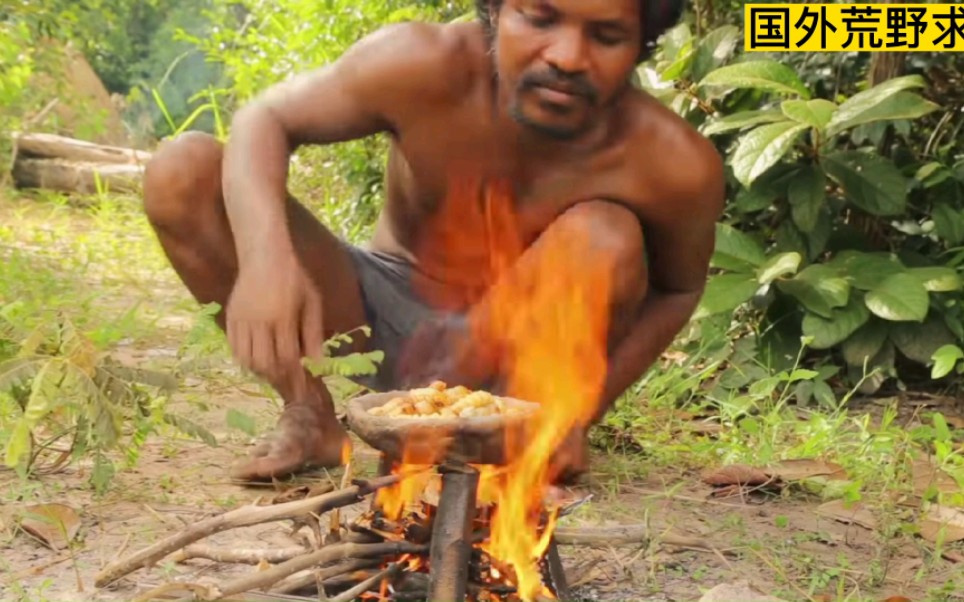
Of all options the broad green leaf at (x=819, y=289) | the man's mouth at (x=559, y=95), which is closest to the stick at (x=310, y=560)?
the man's mouth at (x=559, y=95)

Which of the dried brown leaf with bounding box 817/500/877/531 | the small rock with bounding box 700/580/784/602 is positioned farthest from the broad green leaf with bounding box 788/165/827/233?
the small rock with bounding box 700/580/784/602

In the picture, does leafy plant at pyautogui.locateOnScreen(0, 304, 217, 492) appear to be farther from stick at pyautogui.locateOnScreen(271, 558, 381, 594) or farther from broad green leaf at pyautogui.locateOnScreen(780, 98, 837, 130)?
broad green leaf at pyautogui.locateOnScreen(780, 98, 837, 130)

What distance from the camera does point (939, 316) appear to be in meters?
4.14

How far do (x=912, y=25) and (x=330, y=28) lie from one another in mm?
2959

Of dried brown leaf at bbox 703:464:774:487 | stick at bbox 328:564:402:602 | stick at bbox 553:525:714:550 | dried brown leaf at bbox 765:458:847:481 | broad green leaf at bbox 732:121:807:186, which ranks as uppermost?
broad green leaf at bbox 732:121:807:186

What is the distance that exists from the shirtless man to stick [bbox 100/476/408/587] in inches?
16.1

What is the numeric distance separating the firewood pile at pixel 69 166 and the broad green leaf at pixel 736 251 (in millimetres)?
4793

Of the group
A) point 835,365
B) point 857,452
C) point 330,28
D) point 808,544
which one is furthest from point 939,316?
point 330,28

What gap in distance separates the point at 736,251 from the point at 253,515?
2613 mm

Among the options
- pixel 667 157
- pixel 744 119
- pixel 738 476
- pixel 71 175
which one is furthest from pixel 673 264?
pixel 71 175

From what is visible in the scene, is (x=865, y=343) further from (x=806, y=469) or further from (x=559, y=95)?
(x=559, y=95)

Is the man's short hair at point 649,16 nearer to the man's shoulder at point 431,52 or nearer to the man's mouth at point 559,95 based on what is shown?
the man's shoulder at point 431,52

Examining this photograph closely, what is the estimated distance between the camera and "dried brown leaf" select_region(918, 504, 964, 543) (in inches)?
107

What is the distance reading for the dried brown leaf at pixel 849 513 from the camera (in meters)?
2.84
